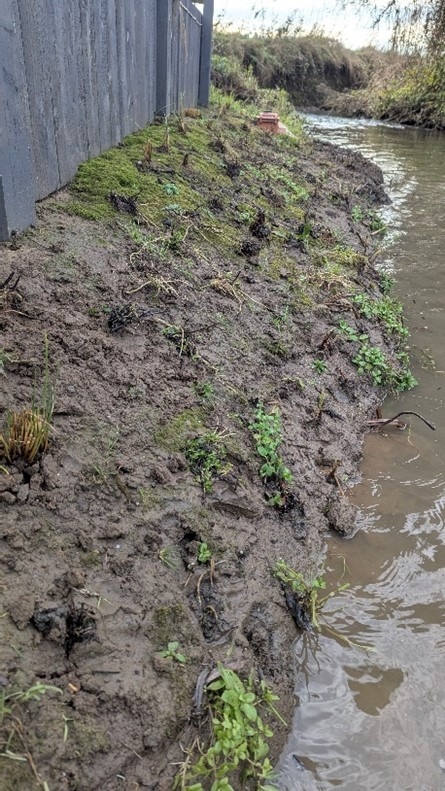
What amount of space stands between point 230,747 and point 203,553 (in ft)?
2.45

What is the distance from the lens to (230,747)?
1.85 m

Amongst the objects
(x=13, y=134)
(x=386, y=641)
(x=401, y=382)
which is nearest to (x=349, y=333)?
(x=401, y=382)

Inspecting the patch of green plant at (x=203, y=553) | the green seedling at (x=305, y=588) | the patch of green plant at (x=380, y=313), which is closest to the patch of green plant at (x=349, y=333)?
the patch of green plant at (x=380, y=313)

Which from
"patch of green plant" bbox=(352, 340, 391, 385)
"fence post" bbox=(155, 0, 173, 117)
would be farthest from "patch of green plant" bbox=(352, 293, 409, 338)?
"fence post" bbox=(155, 0, 173, 117)

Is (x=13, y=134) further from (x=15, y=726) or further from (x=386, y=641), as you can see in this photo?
(x=386, y=641)

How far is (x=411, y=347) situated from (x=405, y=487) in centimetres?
201

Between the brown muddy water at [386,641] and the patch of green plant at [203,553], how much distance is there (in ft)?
1.87

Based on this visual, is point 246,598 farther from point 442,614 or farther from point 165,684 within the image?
point 442,614

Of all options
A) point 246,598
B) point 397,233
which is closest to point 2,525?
point 246,598

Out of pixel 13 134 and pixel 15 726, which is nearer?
pixel 15 726

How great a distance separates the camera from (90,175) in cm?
442

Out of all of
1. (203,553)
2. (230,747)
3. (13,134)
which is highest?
(13,134)

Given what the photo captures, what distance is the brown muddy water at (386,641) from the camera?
2.05 metres

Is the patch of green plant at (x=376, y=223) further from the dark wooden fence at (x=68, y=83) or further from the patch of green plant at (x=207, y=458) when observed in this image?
the patch of green plant at (x=207, y=458)
